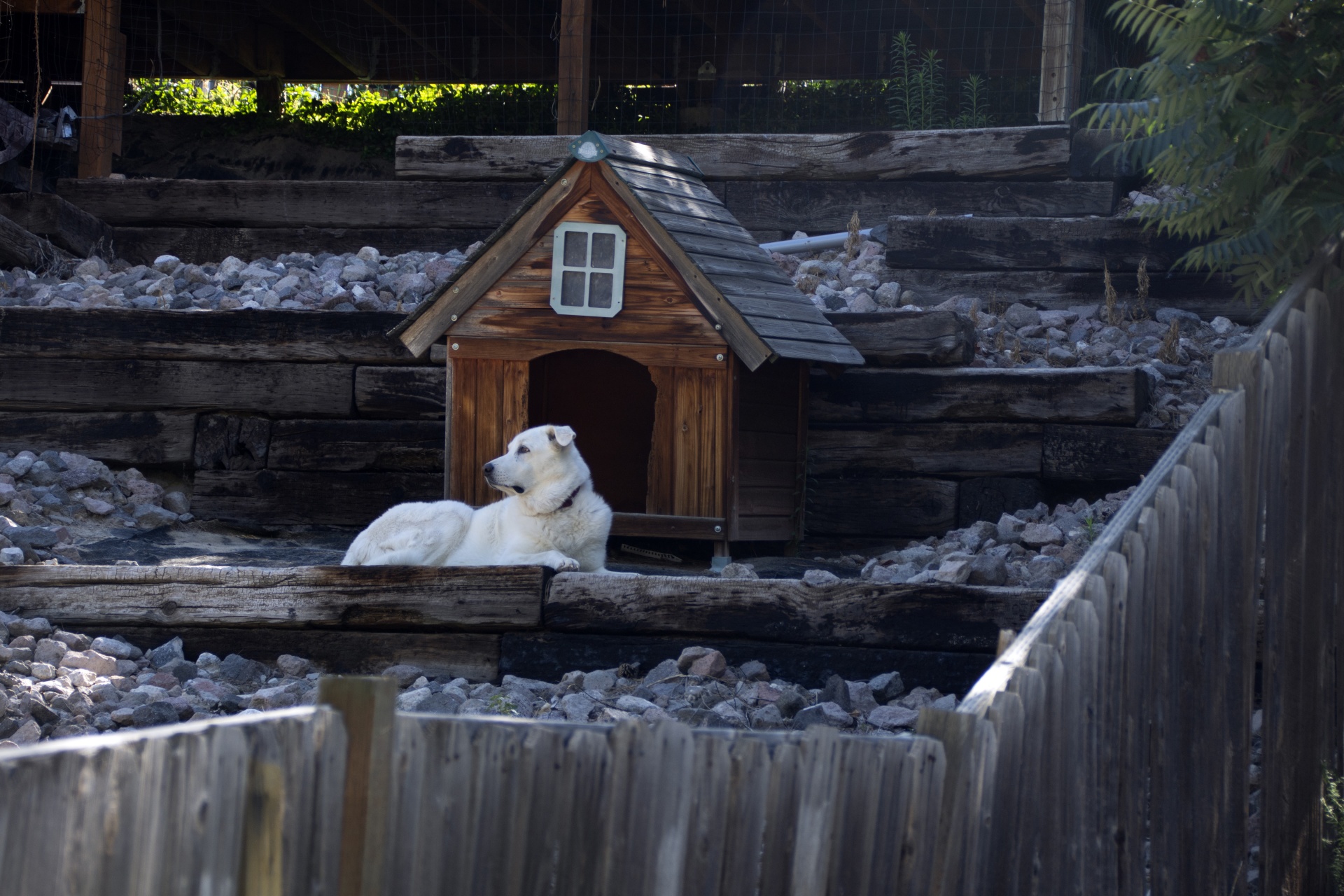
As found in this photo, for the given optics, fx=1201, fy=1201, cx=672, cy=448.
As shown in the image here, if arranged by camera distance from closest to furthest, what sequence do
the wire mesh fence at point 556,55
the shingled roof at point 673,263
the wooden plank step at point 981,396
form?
the shingled roof at point 673,263, the wooden plank step at point 981,396, the wire mesh fence at point 556,55

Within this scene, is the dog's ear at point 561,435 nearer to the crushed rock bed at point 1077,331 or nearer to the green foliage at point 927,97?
the crushed rock bed at point 1077,331

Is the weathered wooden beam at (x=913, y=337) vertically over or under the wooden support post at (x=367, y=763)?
over

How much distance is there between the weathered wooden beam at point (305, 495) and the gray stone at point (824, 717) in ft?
14.0

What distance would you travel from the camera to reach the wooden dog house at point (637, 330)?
6492 millimetres

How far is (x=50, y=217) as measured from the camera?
32.3 feet

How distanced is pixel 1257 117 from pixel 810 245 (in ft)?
16.5

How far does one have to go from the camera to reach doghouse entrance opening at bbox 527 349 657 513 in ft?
27.7

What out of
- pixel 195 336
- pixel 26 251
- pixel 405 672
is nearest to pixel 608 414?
pixel 195 336

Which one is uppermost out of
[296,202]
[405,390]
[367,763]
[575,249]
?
[296,202]

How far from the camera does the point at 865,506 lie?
7.49 meters

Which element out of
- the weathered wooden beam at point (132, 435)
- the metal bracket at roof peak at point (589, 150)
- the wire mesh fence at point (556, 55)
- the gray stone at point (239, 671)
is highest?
the wire mesh fence at point (556, 55)

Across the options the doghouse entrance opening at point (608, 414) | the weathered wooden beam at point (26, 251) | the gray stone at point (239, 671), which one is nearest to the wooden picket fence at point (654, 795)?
the gray stone at point (239, 671)

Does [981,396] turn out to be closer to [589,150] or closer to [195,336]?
[589,150]

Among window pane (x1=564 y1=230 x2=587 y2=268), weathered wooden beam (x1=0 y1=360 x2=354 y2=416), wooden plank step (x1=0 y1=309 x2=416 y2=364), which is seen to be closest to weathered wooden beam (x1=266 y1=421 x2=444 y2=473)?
weathered wooden beam (x1=0 y1=360 x2=354 y2=416)
